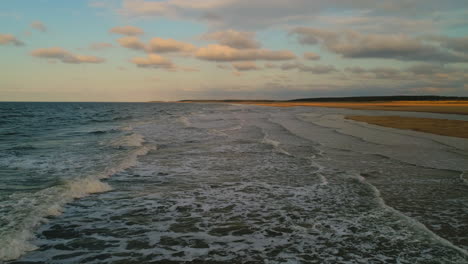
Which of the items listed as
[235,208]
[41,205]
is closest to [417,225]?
[235,208]

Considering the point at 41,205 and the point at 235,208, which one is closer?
the point at 41,205

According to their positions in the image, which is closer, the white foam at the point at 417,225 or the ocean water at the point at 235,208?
the ocean water at the point at 235,208

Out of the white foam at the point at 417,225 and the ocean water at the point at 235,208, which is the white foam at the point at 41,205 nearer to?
the ocean water at the point at 235,208

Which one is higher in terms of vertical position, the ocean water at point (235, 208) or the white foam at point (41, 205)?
the white foam at point (41, 205)

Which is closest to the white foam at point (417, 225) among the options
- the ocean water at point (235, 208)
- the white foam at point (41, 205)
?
the ocean water at point (235, 208)

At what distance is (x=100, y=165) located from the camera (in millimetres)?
13344

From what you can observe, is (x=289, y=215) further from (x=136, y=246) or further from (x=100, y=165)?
(x=100, y=165)

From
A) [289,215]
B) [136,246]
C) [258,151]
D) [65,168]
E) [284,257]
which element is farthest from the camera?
[258,151]

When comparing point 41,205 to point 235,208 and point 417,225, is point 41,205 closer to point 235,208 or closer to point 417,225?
point 235,208

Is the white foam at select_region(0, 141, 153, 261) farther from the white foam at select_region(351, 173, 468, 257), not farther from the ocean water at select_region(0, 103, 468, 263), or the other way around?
the white foam at select_region(351, 173, 468, 257)

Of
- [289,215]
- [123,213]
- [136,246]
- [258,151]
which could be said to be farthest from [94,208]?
[258,151]

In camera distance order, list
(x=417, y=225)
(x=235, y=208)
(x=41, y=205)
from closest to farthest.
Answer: (x=417, y=225)
(x=41, y=205)
(x=235, y=208)

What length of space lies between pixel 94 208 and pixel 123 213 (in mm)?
963

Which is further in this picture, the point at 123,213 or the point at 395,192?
the point at 395,192
